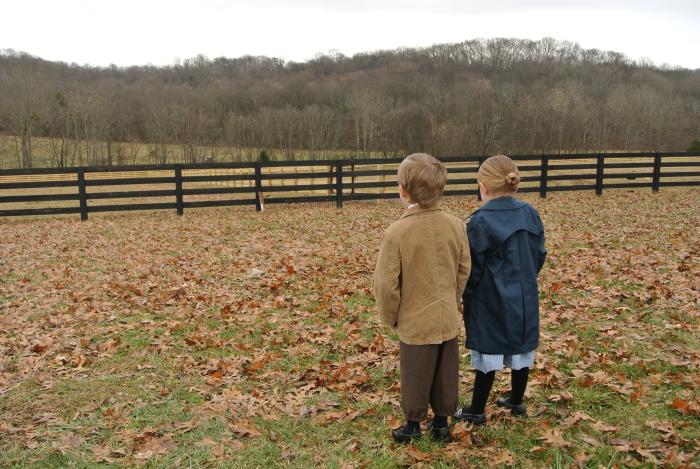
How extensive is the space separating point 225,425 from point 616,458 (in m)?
2.45

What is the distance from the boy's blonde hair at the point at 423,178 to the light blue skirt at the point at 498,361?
0.99 m

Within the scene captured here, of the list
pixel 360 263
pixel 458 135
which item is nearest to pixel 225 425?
pixel 360 263

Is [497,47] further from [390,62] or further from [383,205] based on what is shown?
[383,205]

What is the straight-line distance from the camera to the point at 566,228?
1063 cm

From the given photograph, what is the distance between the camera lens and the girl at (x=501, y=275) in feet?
9.89

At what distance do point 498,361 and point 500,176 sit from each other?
3.58 ft

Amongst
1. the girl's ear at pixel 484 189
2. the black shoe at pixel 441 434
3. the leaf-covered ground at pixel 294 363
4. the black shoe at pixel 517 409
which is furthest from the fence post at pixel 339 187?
the black shoe at pixel 441 434

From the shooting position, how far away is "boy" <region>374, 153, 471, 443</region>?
9.34 ft

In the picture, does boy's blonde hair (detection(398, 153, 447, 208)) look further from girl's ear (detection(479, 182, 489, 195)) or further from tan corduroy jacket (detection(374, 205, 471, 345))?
girl's ear (detection(479, 182, 489, 195))

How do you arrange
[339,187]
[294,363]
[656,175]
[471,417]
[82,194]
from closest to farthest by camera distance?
[471,417]
[294,363]
[82,194]
[339,187]
[656,175]

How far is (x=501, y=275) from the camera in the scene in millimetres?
3029

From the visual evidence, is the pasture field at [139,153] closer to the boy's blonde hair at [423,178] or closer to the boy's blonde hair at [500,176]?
the boy's blonde hair at [500,176]

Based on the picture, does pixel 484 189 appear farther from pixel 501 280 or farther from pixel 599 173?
pixel 599 173

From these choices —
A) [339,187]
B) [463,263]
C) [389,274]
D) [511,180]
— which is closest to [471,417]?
[463,263]
